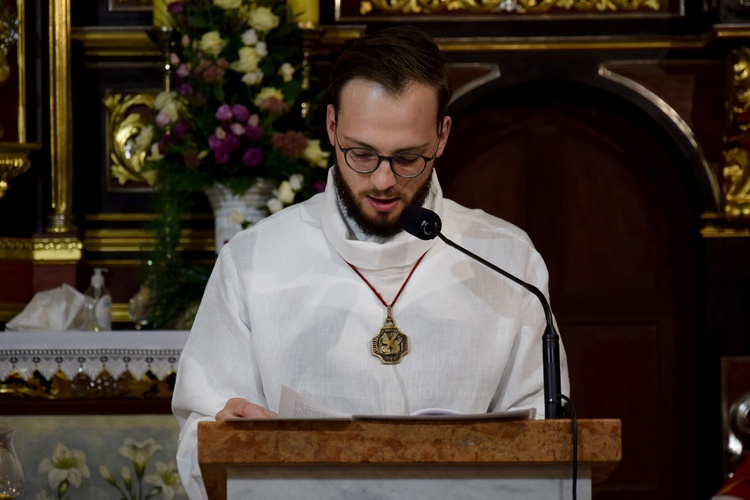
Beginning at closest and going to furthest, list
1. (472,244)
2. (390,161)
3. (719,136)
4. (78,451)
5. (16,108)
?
(390,161) → (472,244) → (78,451) → (16,108) → (719,136)

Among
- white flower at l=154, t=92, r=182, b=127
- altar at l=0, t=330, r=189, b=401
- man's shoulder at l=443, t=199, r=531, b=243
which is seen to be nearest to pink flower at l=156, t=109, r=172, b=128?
white flower at l=154, t=92, r=182, b=127

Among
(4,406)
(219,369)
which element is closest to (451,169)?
(4,406)

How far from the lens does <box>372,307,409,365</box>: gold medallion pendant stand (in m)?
2.80

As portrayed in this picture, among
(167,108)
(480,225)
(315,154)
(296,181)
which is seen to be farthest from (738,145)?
(480,225)

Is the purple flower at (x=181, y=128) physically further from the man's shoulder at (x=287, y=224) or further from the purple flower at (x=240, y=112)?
the man's shoulder at (x=287, y=224)

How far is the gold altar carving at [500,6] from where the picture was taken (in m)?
5.70

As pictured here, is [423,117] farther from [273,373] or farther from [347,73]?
[273,373]

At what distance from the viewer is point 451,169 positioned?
6.00 meters

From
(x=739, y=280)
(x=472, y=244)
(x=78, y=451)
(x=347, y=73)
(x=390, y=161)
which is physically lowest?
(x=78, y=451)

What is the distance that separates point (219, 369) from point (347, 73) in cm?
74

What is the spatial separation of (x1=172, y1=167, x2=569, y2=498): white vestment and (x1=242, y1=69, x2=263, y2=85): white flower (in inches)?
71.7

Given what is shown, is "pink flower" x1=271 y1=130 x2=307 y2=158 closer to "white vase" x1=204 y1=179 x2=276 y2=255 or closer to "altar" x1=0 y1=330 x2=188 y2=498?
"white vase" x1=204 y1=179 x2=276 y2=255

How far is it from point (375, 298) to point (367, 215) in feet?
0.69

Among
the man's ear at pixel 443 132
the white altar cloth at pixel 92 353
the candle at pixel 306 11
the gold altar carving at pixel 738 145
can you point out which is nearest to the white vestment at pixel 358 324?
the man's ear at pixel 443 132
